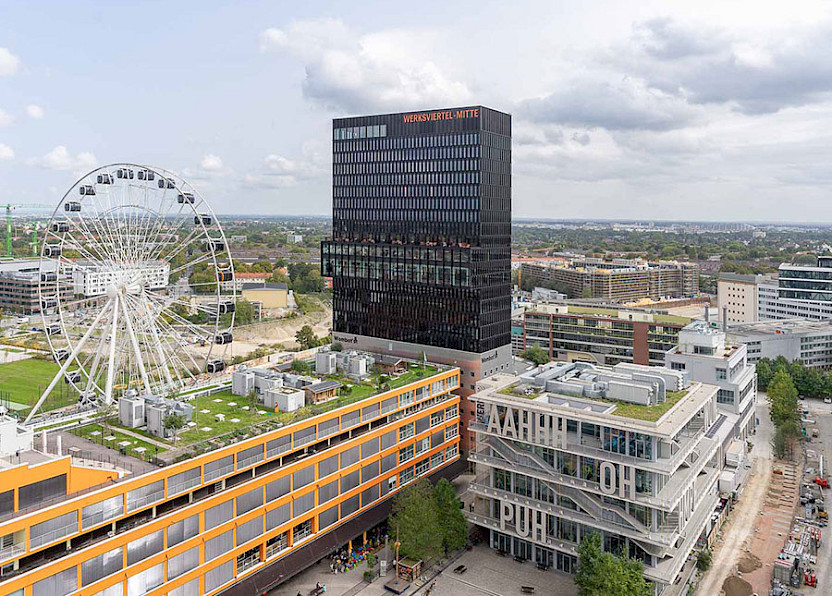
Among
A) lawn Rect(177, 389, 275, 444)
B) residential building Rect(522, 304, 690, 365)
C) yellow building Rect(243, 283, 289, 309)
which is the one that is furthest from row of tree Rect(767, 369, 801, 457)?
yellow building Rect(243, 283, 289, 309)

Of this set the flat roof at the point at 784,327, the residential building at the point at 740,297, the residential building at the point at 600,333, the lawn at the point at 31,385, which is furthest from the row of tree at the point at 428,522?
the residential building at the point at 740,297

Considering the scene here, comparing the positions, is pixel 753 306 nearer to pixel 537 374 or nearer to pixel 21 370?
pixel 537 374

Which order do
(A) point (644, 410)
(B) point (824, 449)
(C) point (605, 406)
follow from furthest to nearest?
(B) point (824, 449)
(C) point (605, 406)
(A) point (644, 410)

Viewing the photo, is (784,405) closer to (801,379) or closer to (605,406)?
(801,379)

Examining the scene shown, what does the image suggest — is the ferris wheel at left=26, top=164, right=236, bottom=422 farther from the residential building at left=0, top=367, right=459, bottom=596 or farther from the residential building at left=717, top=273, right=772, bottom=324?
the residential building at left=717, top=273, right=772, bottom=324

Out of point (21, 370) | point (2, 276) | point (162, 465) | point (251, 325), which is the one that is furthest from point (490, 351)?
point (2, 276)

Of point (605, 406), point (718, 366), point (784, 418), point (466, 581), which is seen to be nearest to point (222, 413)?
point (466, 581)
